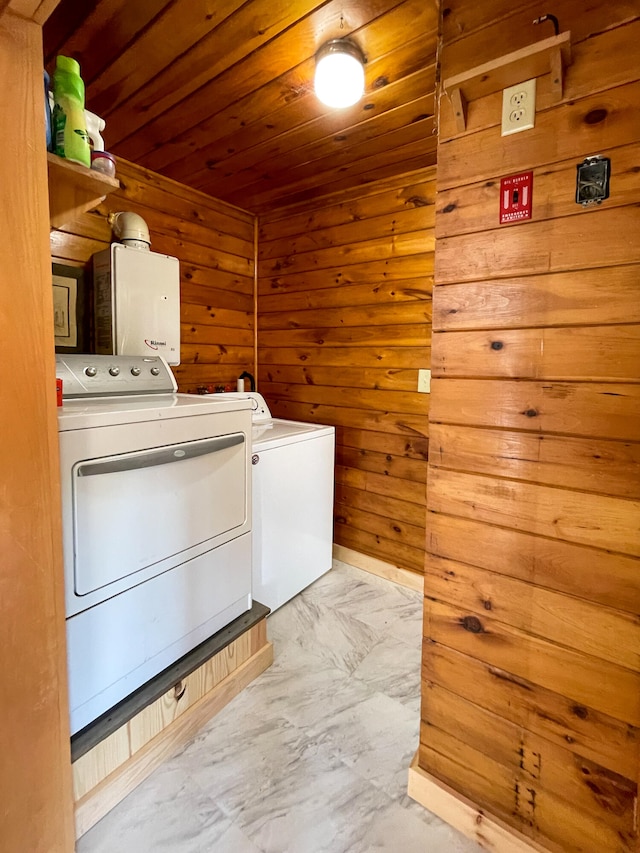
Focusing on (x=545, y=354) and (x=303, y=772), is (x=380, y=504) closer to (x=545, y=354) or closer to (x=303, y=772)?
(x=303, y=772)

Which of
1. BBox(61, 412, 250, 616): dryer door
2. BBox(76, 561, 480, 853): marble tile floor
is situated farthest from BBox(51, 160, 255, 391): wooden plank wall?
BBox(76, 561, 480, 853): marble tile floor

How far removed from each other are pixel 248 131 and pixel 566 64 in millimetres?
1379

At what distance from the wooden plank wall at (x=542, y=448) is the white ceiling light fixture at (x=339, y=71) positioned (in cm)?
47

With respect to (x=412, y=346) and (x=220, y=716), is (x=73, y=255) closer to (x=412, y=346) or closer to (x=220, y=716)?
(x=412, y=346)

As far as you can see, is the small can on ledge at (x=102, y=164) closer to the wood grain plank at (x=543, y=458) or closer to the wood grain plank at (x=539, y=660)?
the wood grain plank at (x=543, y=458)

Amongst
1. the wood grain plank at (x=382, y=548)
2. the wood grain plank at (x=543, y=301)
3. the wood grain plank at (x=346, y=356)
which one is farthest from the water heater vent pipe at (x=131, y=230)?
the wood grain plank at (x=382, y=548)

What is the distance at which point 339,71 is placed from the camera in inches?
54.6

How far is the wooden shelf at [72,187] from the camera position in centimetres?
107

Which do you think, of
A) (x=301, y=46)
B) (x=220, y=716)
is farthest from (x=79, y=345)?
(x=220, y=716)

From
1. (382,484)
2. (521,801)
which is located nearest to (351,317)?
(382,484)

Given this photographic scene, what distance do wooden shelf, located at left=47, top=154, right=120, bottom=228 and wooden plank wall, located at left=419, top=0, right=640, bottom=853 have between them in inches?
34.1

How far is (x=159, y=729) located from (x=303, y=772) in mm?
455

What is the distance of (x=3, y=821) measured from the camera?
0.90m

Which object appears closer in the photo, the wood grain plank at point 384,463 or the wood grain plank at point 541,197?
the wood grain plank at point 541,197
